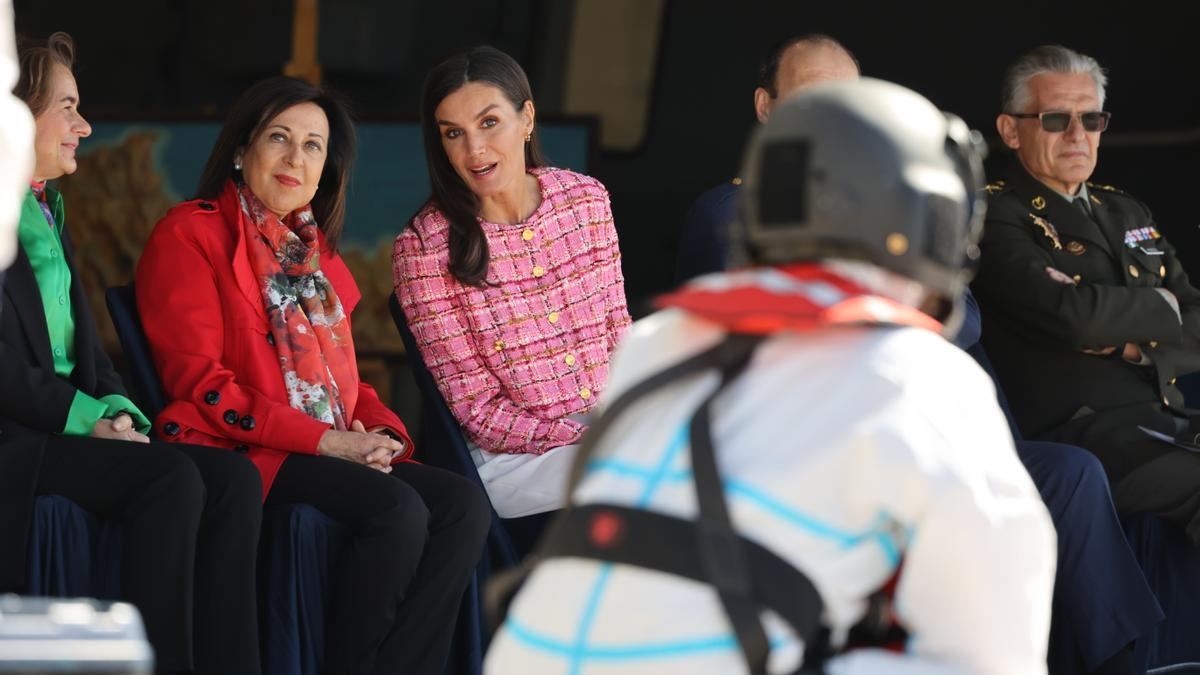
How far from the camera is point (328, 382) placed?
3.67 meters

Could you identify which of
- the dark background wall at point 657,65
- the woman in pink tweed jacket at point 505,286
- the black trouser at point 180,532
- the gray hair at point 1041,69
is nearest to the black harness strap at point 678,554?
the black trouser at point 180,532

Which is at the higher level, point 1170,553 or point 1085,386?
point 1085,386

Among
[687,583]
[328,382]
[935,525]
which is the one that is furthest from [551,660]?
[328,382]

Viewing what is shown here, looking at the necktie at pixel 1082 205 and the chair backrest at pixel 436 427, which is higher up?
the necktie at pixel 1082 205

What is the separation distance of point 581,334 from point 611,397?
2.27 m

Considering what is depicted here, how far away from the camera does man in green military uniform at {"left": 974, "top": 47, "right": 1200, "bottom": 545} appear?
12.9 ft

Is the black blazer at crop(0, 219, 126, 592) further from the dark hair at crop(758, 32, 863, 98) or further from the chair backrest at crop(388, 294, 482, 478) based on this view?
the dark hair at crop(758, 32, 863, 98)

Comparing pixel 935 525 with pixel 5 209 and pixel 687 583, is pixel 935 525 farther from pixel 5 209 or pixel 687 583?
pixel 5 209

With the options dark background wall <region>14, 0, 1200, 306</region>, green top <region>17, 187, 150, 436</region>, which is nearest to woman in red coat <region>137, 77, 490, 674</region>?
green top <region>17, 187, 150, 436</region>

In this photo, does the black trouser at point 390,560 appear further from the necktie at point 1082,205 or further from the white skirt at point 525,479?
the necktie at point 1082,205

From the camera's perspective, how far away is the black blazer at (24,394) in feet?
10.0

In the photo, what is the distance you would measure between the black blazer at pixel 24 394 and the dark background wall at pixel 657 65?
3026 millimetres

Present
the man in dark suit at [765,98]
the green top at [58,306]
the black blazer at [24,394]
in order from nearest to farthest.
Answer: the black blazer at [24,394] < the green top at [58,306] < the man in dark suit at [765,98]

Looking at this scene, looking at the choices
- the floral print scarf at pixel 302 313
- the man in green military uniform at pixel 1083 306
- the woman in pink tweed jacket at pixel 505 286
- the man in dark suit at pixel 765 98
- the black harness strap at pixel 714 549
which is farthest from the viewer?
the man in green military uniform at pixel 1083 306
